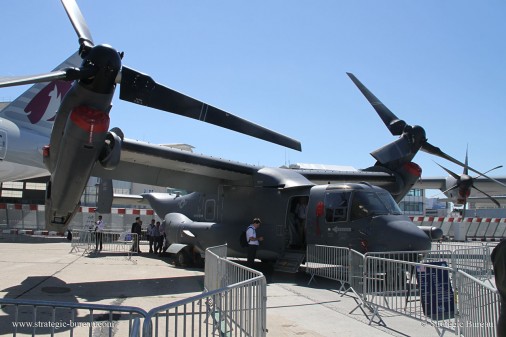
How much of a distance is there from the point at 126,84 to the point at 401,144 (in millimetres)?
9871

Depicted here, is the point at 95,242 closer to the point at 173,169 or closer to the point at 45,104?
the point at 173,169

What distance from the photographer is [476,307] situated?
477cm

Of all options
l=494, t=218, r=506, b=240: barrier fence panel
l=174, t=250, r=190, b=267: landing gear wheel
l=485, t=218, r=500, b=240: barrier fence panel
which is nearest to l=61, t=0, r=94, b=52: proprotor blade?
l=174, t=250, r=190, b=267: landing gear wheel

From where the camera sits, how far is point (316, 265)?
34.8 ft

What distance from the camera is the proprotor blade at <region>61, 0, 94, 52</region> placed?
317 inches

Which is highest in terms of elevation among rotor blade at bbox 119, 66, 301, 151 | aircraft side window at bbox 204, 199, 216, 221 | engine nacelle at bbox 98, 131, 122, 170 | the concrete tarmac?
rotor blade at bbox 119, 66, 301, 151

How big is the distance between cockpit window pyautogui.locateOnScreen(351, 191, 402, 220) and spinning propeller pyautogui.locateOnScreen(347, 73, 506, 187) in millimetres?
4158

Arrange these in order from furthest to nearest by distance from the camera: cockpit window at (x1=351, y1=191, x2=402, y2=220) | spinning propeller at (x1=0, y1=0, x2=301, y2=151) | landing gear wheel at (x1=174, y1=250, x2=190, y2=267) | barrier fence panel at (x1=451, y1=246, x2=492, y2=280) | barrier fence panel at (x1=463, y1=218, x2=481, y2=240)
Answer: barrier fence panel at (x1=463, y1=218, x2=481, y2=240), landing gear wheel at (x1=174, y1=250, x2=190, y2=267), barrier fence panel at (x1=451, y1=246, x2=492, y2=280), cockpit window at (x1=351, y1=191, x2=402, y2=220), spinning propeller at (x1=0, y1=0, x2=301, y2=151)

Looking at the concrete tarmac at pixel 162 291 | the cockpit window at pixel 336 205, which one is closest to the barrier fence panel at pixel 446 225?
the concrete tarmac at pixel 162 291

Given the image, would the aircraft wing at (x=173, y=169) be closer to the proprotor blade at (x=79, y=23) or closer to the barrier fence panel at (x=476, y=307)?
the proprotor blade at (x=79, y=23)

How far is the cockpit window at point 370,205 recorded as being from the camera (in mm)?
10273

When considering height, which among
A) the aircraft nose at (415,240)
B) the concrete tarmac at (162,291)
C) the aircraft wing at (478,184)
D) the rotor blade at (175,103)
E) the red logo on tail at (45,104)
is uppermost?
the red logo on tail at (45,104)

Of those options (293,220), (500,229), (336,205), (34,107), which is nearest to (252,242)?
(293,220)

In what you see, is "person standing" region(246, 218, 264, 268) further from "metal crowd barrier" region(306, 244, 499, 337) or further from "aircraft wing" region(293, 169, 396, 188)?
"aircraft wing" region(293, 169, 396, 188)
